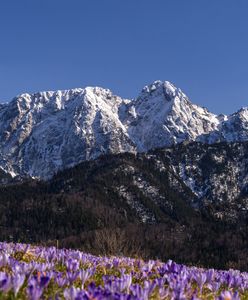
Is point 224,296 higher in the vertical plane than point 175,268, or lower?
lower

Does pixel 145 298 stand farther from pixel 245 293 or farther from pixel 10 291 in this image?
pixel 245 293

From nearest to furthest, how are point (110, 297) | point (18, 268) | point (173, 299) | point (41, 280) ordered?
point (110, 297) → point (41, 280) → point (173, 299) → point (18, 268)

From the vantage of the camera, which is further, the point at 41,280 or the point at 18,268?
the point at 18,268

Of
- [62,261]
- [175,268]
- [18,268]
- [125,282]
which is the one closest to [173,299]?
[125,282]

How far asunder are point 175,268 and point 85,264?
53.7 inches

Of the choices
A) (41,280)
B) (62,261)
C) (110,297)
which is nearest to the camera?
(110,297)

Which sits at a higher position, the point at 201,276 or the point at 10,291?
the point at 201,276

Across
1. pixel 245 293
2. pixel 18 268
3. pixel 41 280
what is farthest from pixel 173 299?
pixel 245 293

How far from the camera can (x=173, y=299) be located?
3.63 m

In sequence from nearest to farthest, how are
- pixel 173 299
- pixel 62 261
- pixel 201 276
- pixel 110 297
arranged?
pixel 110 297 < pixel 173 299 < pixel 201 276 < pixel 62 261

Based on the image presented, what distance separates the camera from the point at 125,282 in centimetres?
366

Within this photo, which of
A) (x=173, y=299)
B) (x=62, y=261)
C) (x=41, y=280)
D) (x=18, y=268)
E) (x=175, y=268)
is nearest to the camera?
(x=41, y=280)

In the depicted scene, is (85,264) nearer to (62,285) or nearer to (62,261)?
(62,261)

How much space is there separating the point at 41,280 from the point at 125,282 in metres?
0.70
